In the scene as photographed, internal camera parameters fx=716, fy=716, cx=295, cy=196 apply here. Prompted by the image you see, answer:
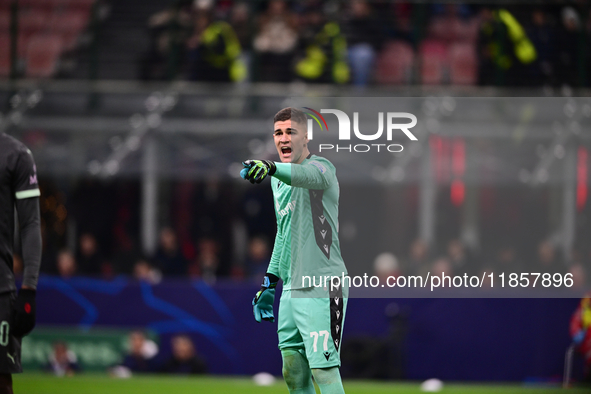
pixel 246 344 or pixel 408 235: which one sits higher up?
pixel 408 235

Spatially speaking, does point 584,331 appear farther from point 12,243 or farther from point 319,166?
point 12,243

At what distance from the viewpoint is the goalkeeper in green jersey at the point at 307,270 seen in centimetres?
376

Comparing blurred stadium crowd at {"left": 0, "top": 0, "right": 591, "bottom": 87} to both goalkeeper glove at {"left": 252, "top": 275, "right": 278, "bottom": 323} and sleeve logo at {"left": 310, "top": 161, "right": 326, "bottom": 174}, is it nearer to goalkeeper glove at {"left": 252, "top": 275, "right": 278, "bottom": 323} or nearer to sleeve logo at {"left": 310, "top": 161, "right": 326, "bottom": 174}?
goalkeeper glove at {"left": 252, "top": 275, "right": 278, "bottom": 323}

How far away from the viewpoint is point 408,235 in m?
9.20

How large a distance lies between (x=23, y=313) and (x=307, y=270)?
145cm

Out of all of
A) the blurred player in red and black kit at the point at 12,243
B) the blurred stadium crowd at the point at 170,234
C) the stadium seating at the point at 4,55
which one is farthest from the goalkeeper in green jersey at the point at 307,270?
the stadium seating at the point at 4,55

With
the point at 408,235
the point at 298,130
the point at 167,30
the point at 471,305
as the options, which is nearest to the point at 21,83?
the point at 167,30

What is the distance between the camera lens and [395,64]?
1020 cm

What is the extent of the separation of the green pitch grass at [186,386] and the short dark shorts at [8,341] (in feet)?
14.2

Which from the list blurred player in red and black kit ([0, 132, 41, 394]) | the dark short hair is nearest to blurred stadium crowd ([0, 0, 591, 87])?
the dark short hair

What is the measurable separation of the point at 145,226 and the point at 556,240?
5722mm

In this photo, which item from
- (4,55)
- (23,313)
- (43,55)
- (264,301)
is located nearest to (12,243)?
(23,313)

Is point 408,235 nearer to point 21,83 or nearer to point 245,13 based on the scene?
point 245,13

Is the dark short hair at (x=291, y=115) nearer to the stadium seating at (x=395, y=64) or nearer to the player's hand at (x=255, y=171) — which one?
the player's hand at (x=255, y=171)
